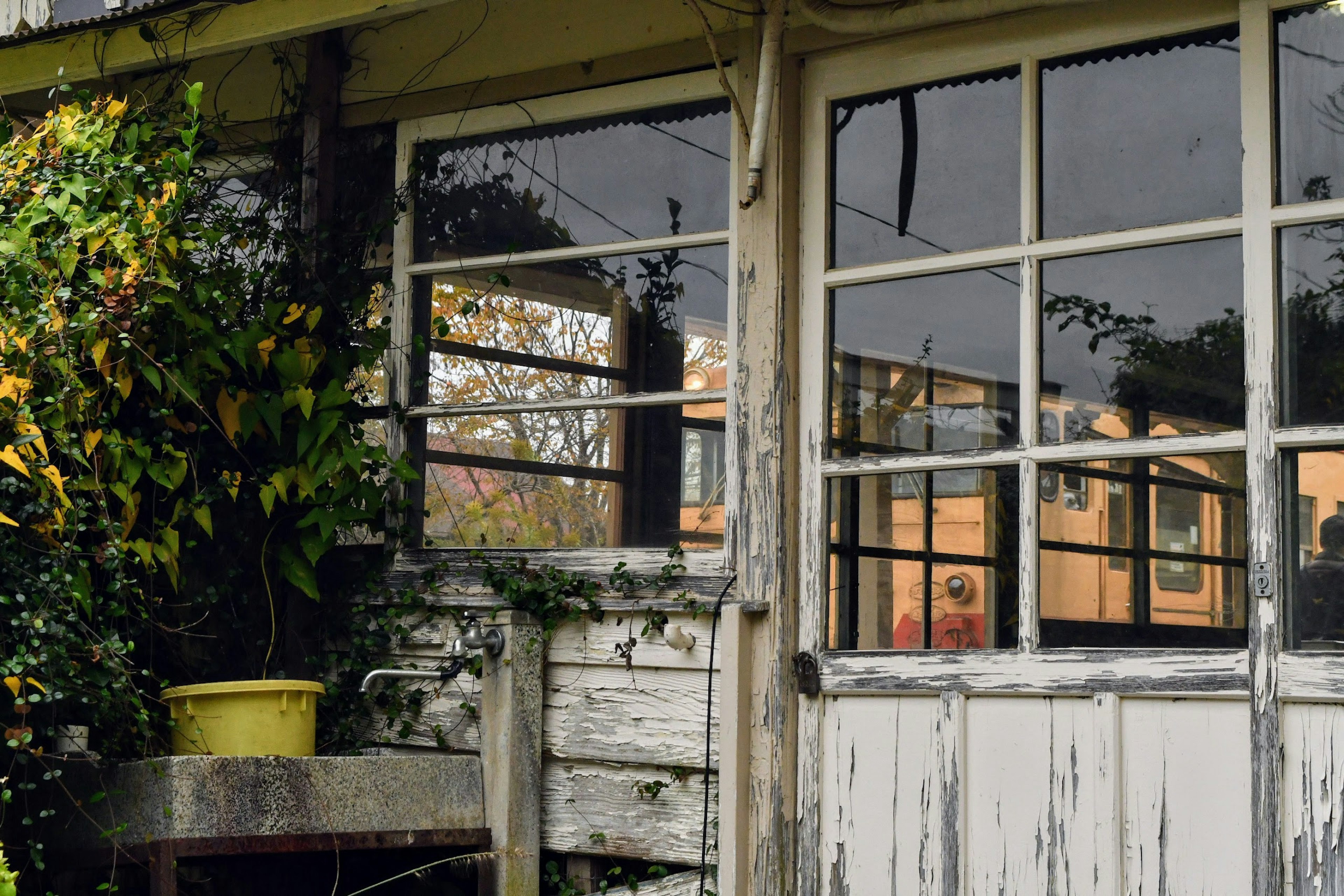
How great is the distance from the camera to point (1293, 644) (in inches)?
119

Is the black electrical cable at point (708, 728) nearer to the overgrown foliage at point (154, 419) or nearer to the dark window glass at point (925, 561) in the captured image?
the dark window glass at point (925, 561)

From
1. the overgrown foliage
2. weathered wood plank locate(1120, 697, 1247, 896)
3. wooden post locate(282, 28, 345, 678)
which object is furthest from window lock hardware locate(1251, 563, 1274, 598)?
wooden post locate(282, 28, 345, 678)

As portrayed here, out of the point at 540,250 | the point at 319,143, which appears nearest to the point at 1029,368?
the point at 540,250

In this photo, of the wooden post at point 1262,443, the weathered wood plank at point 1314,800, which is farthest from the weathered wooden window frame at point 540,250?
the weathered wood plank at point 1314,800

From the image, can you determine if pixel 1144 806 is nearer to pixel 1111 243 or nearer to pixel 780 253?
pixel 1111 243

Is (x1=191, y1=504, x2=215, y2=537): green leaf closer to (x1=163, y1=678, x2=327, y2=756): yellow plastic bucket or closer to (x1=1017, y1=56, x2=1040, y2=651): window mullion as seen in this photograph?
(x1=163, y1=678, x2=327, y2=756): yellow plastic bucket

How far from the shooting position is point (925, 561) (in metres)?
3.50

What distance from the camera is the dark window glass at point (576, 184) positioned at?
3.99 metres

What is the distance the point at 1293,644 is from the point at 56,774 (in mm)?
2736

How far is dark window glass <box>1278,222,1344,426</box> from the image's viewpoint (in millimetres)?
3045

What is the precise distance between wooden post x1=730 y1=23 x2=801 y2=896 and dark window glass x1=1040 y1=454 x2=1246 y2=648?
0.66 meters

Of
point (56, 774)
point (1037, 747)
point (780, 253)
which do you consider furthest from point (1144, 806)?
point (56, 774)

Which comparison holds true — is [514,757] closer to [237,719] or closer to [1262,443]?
[237,719]

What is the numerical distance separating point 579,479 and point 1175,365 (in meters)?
1.63
